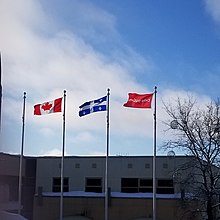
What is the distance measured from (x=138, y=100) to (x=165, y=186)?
35.4 feet

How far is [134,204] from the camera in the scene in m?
38.6

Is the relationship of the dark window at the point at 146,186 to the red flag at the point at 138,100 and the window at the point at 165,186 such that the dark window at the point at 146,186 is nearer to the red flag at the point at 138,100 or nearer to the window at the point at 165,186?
the window at the point at 165,186

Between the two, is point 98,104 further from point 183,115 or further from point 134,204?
point 134,204

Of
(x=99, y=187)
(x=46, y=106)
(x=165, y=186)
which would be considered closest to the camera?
(x=46, y=106)

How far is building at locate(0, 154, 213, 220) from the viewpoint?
38219 millimetres

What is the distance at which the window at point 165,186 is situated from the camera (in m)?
40.3

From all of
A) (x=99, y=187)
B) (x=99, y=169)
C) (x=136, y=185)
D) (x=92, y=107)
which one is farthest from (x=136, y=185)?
(x=92, y=107)

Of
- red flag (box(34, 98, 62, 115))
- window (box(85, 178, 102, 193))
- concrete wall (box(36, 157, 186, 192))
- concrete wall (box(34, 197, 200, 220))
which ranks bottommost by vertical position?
concrete wall (box(34, 197, 200, 220))

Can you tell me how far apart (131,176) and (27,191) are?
8.84 meters

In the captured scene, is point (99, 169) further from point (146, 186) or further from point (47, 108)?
point (47, 108)

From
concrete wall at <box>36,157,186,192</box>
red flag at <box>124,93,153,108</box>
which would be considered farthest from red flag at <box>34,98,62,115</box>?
concrete wall at <box>36,157,186,192</box>

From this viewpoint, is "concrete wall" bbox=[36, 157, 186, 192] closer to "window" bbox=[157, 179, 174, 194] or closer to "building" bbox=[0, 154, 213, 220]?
"building" bbox=[0, 154, 213, 220]

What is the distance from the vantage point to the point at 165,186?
40562mm

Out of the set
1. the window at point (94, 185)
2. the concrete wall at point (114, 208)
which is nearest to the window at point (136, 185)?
the window at point (94, 185)
